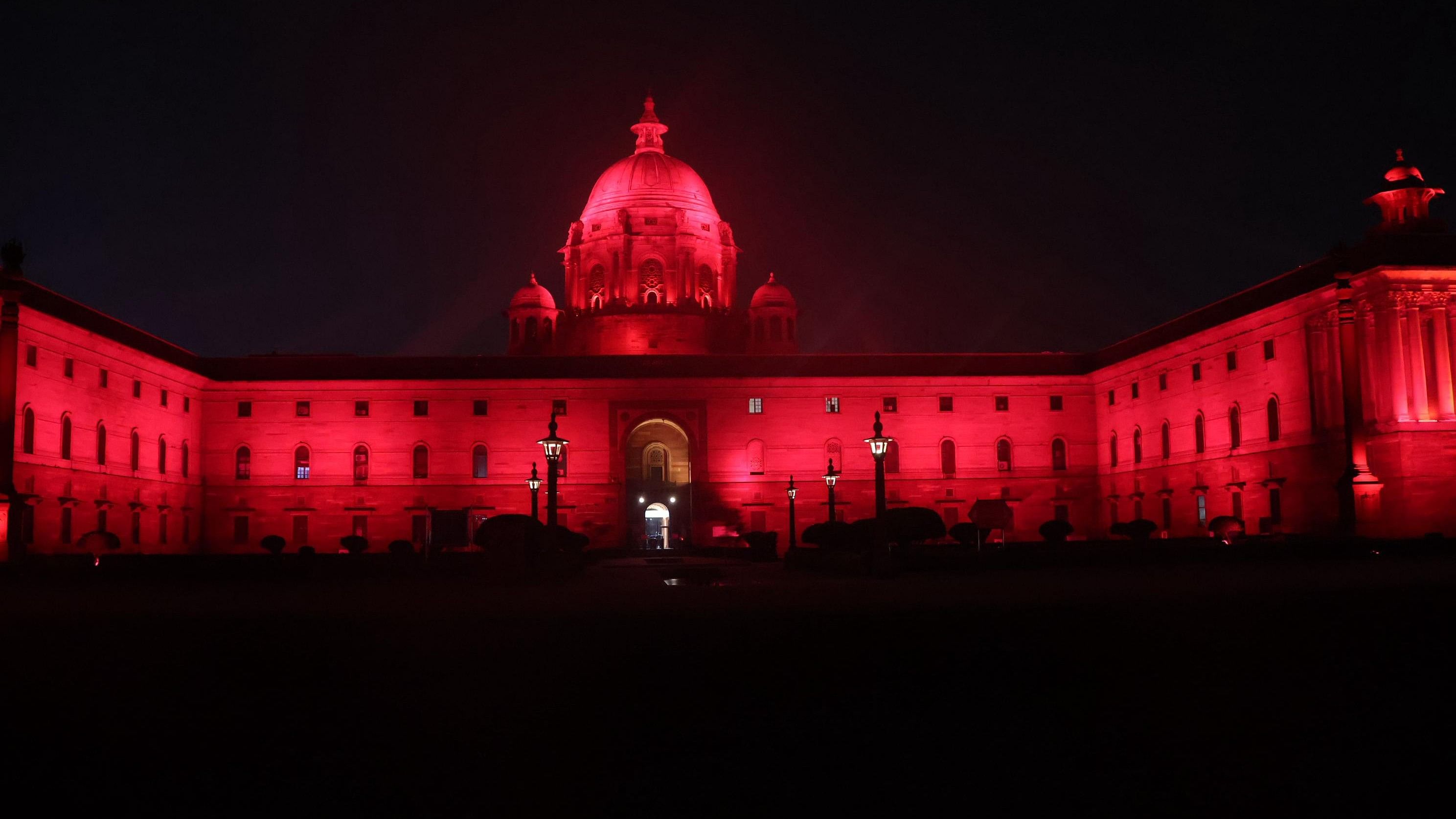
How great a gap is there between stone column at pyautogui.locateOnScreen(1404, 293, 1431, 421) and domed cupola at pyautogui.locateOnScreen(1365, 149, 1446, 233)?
5.94m

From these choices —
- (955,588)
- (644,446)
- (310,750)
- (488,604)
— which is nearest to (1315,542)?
(955,588)

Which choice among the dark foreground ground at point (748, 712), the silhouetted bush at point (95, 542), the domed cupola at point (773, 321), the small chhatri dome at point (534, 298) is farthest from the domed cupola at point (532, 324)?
the dark foreground ground at point (748, 712)

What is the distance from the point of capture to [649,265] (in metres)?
72.8

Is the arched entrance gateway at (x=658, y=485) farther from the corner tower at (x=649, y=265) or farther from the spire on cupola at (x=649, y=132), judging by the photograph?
the spire on cupola at (x=649, y=132)

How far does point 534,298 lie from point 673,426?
1403 centimetres

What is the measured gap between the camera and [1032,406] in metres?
64.9

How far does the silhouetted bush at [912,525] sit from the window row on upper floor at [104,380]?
2985 centimetres

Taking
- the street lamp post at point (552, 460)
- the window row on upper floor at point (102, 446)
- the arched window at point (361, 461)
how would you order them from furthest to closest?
the arched window at point (361, 461), the window row on upper floor at point (102, 446), the street lamp post at point (552, 460)

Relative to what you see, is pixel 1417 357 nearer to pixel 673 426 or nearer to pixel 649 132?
pixel 673 426

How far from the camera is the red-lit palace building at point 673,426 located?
51.8m

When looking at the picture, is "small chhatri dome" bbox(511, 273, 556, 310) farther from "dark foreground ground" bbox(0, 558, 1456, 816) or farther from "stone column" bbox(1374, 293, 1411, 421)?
"dark foreground ground" bbox(0, 558, 1456, 816)

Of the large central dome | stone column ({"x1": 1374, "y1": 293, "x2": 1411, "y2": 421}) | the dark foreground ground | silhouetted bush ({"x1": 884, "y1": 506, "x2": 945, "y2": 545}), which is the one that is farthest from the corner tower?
the dark foreground ground

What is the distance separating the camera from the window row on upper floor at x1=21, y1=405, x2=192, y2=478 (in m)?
44.2

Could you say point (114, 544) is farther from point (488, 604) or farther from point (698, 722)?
point (698, 722)
